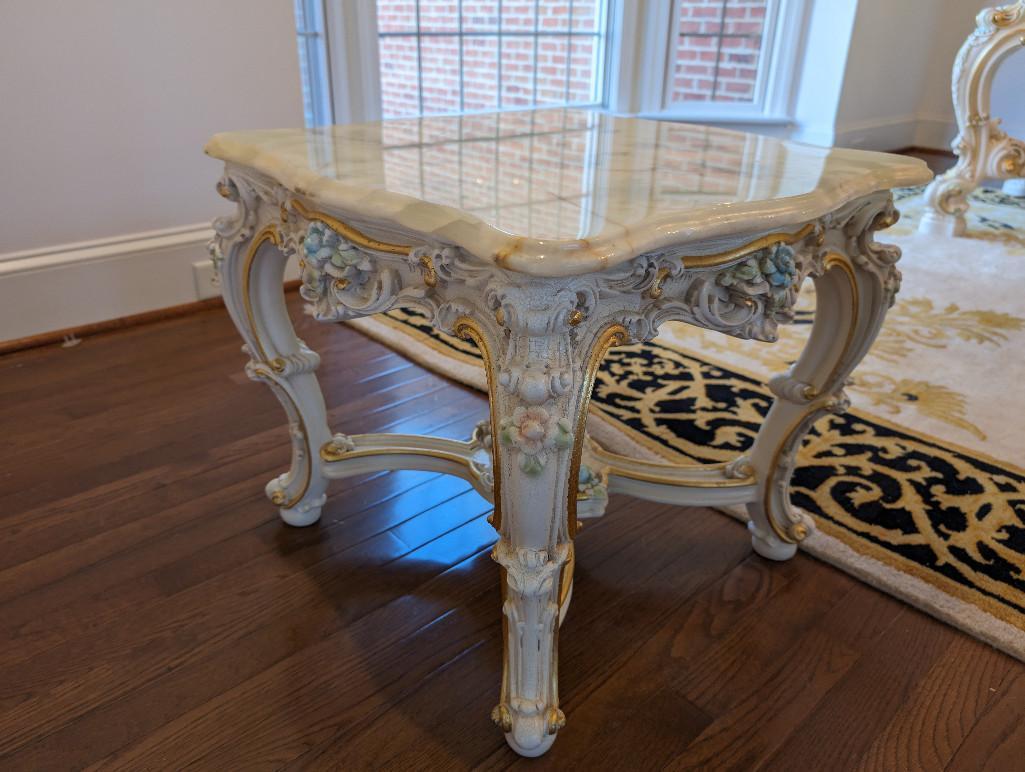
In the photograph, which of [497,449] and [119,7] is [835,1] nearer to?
[119,7]

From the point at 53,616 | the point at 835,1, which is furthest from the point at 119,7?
the point at 835,1

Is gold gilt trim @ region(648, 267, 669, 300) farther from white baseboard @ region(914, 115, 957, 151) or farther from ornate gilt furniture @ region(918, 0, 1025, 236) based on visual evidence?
white baseboard @ region(914, 115, 957, 151)

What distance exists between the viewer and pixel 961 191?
2.93m

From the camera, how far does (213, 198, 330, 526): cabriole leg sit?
1.06 meters

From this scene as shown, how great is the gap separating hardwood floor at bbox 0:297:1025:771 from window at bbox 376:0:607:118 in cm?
186

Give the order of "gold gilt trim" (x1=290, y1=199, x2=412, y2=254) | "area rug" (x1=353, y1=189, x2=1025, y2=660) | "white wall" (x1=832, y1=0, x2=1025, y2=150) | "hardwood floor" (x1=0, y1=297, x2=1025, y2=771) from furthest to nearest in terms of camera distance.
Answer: "white wall" (x1=832, y1=0, x2=1025, y2=150)
"area rug" (x1=353, y1=189, x2=1025, y2=660)
"hardwood floor" (x1=0, y1=297, x2=1025, y2=771)
"gold gilt trim" (x1=290, y1=199, x2=412, y2=254)

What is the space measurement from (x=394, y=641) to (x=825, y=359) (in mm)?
741

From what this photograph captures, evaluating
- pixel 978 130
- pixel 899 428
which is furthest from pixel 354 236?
pixel 978 130

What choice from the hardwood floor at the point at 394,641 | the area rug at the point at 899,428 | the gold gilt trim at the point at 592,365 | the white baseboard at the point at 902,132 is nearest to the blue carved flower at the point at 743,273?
the gold gilt trim at the point at 592,365

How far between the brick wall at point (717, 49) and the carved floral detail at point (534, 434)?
3579mm

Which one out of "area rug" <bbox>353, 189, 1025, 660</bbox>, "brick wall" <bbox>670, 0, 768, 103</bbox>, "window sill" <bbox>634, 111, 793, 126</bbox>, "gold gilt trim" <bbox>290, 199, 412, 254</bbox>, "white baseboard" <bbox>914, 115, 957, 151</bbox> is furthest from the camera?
"white baseboard" <bbox>914, 115, 957, 151</bbox>

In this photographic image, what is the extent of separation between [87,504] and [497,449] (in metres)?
0.93

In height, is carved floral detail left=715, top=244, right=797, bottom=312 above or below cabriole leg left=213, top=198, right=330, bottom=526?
above

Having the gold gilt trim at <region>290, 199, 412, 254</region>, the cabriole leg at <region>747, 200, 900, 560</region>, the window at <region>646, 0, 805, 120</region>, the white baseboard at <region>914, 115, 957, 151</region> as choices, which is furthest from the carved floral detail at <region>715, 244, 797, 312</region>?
the white baseboard at <region>914, 115, 957, 151</region>
